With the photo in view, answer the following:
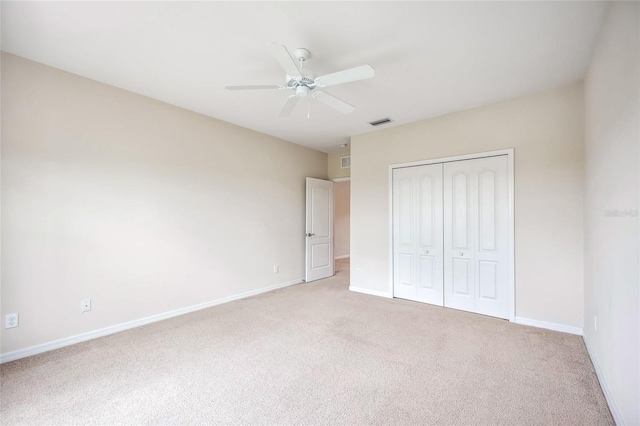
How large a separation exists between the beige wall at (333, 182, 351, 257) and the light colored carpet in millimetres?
5226

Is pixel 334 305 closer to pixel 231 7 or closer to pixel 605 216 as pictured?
pixel 605 216

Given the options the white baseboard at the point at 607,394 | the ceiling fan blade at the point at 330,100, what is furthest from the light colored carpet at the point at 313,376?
the ceiling fan blade at the point at 330,100

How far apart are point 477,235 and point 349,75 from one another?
267 cm

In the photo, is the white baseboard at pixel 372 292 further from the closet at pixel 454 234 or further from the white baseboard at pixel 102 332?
the white baseboard at pixel 102 332

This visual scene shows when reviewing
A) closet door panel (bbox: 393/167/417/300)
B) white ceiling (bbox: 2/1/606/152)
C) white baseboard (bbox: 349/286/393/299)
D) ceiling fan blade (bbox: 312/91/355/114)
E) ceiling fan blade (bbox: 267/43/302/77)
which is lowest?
white baseboard (bbox: 349/286/393/299)

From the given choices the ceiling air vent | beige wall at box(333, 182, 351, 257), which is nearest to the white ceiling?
the ceiling air vent

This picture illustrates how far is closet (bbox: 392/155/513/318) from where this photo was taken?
3.35 metres

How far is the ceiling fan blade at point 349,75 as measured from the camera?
197 centimetres

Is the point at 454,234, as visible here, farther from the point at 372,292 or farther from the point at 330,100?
the point at 330,100

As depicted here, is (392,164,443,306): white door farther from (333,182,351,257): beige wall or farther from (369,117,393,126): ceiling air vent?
(333,182,351,257): beige wall

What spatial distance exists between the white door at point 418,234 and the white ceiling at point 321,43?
1.17 m

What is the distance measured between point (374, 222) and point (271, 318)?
85.6 inches

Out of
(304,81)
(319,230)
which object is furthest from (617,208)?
(319,230)

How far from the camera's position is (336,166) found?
229 inches
